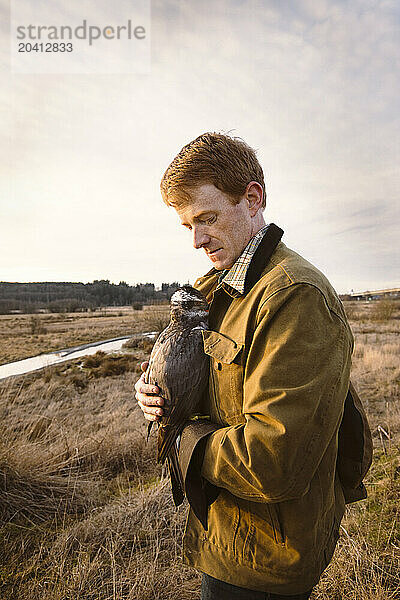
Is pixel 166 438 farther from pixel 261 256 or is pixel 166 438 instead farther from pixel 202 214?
pixel 202 214

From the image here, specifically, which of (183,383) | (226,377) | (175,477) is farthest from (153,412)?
(226,377)

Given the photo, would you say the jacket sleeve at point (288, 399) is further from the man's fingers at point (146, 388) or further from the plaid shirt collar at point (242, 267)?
the man's fingers at point (146, 388)

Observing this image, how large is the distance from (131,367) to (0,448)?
14.4m

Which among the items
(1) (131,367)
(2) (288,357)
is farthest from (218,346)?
(1) (131,367)

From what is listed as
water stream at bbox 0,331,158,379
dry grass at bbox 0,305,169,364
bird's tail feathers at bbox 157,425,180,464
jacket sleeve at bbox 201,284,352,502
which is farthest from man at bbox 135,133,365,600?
dry grass at bbox 0,305,169,364

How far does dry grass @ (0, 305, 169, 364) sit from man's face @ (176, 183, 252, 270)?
2106 centimetres

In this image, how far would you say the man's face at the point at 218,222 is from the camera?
185cm

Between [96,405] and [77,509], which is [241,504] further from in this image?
[96,405]

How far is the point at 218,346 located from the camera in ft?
5.78

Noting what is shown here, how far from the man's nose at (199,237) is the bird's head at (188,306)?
0.29m

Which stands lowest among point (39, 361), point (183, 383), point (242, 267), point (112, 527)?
point (39, 361)

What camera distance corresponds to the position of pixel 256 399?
1448 mm

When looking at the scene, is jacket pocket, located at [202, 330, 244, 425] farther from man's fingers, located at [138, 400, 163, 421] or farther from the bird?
man's fingers, located at [138, 400, 163, 421]

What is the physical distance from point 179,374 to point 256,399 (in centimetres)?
53
